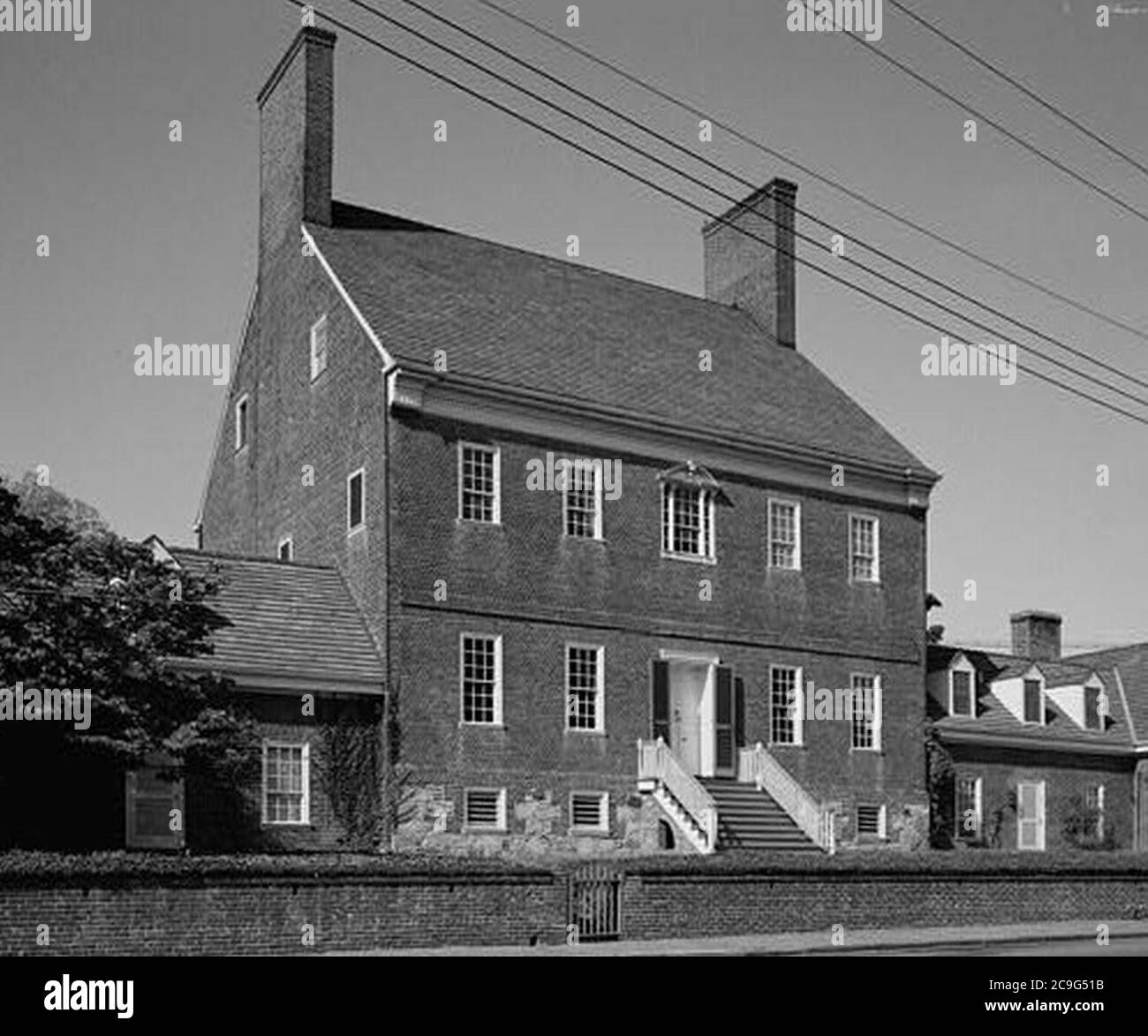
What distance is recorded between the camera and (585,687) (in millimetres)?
34625

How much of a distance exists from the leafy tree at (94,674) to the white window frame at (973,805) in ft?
61.5

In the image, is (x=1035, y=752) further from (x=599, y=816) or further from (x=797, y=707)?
(x=599, y=816)

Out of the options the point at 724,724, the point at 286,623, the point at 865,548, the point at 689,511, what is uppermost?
the point at 689,511

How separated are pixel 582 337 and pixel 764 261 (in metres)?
8.27

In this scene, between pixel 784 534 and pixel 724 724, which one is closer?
pixel 724 724

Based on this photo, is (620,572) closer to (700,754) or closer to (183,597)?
(700,754)

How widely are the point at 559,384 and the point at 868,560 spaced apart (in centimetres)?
874

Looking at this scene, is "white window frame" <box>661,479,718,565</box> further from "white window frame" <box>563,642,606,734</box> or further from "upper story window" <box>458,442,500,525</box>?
"upper story window" <box>458,442,500,525</box>

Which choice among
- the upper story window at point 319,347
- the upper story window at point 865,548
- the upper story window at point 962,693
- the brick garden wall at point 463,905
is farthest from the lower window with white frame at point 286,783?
the upper story window at point 962,693

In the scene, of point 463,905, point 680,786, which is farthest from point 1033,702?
point 463,905

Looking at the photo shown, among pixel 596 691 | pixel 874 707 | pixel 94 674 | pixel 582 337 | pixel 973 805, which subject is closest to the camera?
pixel 94 674

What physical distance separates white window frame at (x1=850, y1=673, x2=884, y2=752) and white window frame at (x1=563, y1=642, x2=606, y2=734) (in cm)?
657

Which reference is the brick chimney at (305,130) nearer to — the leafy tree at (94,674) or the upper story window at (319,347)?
the upper story window at (319,347)
